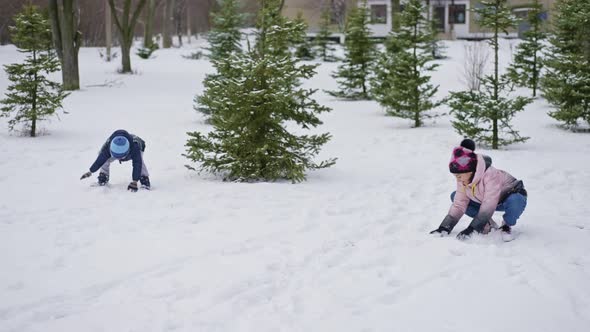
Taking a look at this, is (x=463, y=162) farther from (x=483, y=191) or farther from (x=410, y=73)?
(x=410, y=73)

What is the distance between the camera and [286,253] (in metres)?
5.83

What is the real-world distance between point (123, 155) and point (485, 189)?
16.5 ft

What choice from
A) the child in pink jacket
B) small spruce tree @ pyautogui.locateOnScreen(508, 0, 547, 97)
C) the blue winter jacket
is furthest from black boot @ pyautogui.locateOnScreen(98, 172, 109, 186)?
small spruce tree @ pyautogui.locateOnScreen(508, 0, 547, 97)

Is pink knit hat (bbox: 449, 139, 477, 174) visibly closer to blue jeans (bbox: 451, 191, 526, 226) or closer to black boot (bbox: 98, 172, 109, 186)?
blue jeans (bbox: 451, 191, 526, 226)

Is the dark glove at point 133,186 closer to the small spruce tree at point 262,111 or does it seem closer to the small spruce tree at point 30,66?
the small spruce tree at point 262,111

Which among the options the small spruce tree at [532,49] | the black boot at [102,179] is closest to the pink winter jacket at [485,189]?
the black boot at [102,179]

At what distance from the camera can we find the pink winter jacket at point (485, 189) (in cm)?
595

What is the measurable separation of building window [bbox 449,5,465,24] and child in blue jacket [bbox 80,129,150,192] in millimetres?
44529

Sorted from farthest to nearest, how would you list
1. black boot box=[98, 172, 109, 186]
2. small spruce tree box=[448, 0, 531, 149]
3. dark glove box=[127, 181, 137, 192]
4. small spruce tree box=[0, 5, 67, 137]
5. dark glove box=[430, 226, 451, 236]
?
small spruce tree box=[0, 5, 67, 137]
small spruce tree box=[448, 0, 531, 149]
black boot box=[98, 172, 109, 186]
dark glove box=[127, 181, 137, 192]
dark glove box=[430, 226, 451, 236]

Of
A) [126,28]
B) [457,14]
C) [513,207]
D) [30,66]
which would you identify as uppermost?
[457,14]

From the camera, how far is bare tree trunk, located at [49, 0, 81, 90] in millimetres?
20750

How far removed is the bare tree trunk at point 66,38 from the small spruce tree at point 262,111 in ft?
44.1

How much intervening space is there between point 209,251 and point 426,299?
2.29m

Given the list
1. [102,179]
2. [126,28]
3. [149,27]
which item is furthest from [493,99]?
[149,27]
